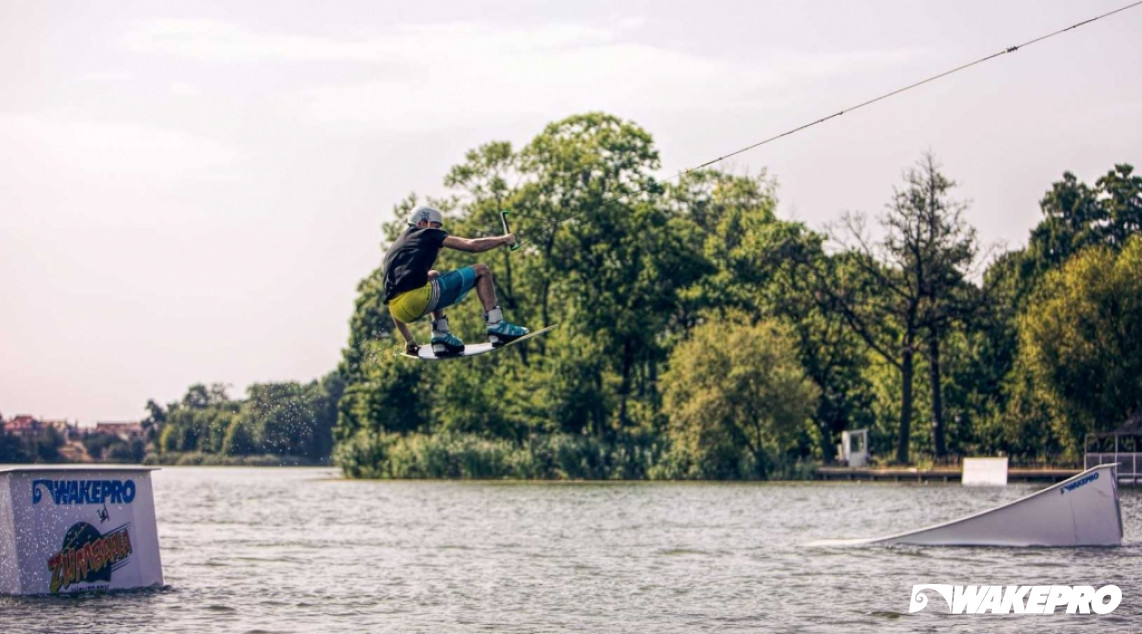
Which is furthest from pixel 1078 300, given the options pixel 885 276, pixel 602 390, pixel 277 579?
pixel 277 579

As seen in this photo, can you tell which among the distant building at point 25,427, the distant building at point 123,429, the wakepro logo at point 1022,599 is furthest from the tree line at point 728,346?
the wakepro logo at point 1022,599

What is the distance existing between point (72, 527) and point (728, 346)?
59969 mm

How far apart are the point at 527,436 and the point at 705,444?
1607 centimetres

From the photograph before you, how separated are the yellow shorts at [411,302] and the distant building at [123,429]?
50449mm

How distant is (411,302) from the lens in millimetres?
20859

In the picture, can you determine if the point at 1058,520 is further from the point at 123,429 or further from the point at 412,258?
the point at 123,429

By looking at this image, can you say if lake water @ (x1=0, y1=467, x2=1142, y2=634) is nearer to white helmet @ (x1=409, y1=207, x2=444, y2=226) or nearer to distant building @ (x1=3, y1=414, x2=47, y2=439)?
distant building @ (x1=3, y1=414, x2=47, y2=439)

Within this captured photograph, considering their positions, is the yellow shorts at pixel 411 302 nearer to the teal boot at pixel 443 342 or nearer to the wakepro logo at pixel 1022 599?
the teal boot at pixel 443 342

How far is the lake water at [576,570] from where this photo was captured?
28188 millimetres

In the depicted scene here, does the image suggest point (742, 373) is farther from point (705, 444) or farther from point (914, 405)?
point (914, 405)

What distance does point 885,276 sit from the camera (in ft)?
300

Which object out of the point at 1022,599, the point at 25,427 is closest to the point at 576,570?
the point at 1022,599

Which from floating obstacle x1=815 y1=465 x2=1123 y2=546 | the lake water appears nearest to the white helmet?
the lake water

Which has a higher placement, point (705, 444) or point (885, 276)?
point (885, 276)
